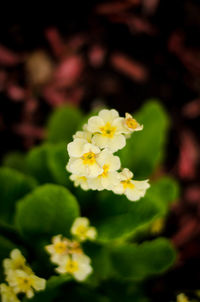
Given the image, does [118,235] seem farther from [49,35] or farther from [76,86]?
[49,35]

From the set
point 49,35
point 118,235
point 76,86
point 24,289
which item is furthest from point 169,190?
point 49,35

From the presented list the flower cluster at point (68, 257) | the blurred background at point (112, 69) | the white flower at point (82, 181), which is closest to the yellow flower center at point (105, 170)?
the white flower at point (82, 181)

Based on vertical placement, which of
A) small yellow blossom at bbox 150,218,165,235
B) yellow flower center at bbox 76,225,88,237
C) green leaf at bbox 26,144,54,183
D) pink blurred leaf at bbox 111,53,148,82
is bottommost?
yellow flower center at bbox 76,225,88,237

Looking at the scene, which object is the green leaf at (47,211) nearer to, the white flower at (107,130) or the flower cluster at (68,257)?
the flower cluster at (68,257)

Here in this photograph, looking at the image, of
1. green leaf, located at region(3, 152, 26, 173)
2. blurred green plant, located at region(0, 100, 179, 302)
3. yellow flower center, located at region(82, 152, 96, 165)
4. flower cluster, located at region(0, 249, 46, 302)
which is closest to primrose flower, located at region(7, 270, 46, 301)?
flower cluster, located at region(0, 249, 46, 302)

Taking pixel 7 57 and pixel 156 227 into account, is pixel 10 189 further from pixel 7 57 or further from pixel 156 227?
pixel 7 57

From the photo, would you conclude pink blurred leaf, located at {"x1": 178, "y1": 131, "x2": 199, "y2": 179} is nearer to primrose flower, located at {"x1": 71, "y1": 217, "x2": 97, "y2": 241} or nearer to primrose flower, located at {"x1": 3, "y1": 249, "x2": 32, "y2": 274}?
primrose flower, located at {"x1": 71, "y1": 217, "x2": 97, "y2": 241}

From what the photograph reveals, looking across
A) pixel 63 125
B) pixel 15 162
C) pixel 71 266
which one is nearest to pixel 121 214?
pixel 71 266
